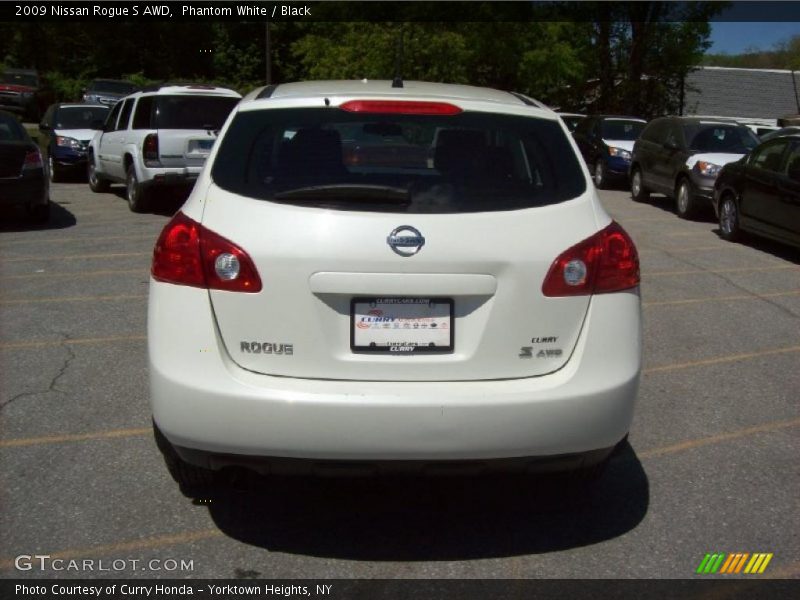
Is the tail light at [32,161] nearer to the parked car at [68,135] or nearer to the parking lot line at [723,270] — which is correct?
the parked car at [68,135]

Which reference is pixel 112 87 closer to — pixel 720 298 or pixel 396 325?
pixel 720 298

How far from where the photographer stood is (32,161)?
1255 centimetres

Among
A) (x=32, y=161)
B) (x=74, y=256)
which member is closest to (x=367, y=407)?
(x=74, y=256)

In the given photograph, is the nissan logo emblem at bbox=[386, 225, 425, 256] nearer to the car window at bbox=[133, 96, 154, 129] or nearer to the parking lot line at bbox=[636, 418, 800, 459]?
the parking lot line at bbox=[636, 418, 800, 459]

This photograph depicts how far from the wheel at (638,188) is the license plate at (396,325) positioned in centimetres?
1545

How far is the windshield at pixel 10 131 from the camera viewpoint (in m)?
12.8

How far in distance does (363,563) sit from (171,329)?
3.74ft

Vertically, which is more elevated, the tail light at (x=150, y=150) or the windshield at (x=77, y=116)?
the tail light at (x=150, y=150)

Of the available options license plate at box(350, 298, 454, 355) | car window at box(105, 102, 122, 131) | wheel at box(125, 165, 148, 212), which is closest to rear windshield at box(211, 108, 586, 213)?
license plate at box(350, 298, 454, 355)

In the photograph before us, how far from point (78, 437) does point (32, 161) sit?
838 centimetres

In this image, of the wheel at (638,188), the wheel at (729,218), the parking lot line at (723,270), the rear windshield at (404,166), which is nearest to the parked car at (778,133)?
the wheel at (729,218)

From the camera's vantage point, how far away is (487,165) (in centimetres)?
397

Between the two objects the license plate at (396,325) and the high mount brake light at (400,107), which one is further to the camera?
the high mount brake light at (400,107)

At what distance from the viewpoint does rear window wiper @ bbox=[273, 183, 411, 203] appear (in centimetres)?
365
